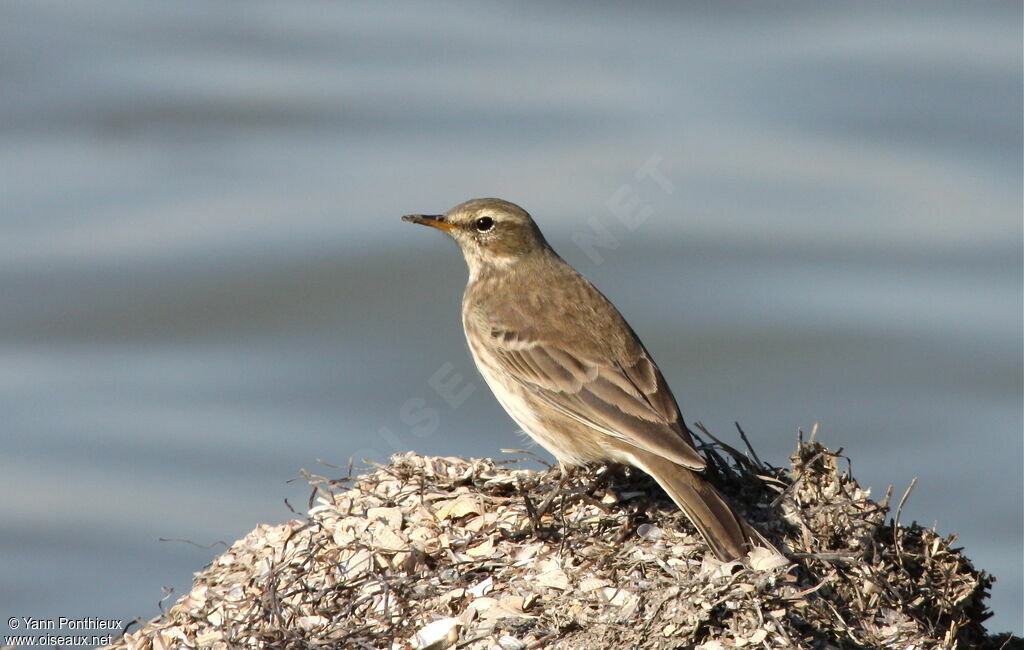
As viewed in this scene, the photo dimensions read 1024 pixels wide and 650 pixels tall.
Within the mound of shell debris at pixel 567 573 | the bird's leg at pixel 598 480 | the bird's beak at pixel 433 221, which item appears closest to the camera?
the mound of shell debris at pixel 567 573

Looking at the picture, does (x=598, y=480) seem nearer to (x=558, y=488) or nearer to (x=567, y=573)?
(x=558, y=488)

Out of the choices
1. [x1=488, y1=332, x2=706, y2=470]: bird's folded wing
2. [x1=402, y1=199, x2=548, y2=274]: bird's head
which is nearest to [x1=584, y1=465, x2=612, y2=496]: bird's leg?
[x1=488, y1=332, x2=706, y2=470]: bird's folded wing

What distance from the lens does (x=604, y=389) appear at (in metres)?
6.85

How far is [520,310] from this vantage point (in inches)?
302

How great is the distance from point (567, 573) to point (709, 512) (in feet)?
2.29

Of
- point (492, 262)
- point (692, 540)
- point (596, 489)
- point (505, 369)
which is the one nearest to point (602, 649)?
point (692, 540)

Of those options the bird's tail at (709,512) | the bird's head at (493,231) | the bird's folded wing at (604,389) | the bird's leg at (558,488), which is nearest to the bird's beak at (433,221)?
the bird's head at (493,231)

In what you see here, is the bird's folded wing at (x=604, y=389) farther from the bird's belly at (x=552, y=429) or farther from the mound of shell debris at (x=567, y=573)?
the mound of shell debris at (x=567, y=573)

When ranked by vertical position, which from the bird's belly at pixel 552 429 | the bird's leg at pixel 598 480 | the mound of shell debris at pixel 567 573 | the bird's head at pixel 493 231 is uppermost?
the bird's head at pixel 493 231

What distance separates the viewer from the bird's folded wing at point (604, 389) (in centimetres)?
640

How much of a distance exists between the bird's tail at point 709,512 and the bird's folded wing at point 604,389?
93mm

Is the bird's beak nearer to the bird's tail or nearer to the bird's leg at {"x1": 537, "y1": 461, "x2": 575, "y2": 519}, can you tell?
the bird's leg at {"x1": 537, "y1": 461, "x2": 575, "y2": 519}

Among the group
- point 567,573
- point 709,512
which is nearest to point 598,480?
point 709,512

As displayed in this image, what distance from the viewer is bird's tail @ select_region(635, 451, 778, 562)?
215 inches
